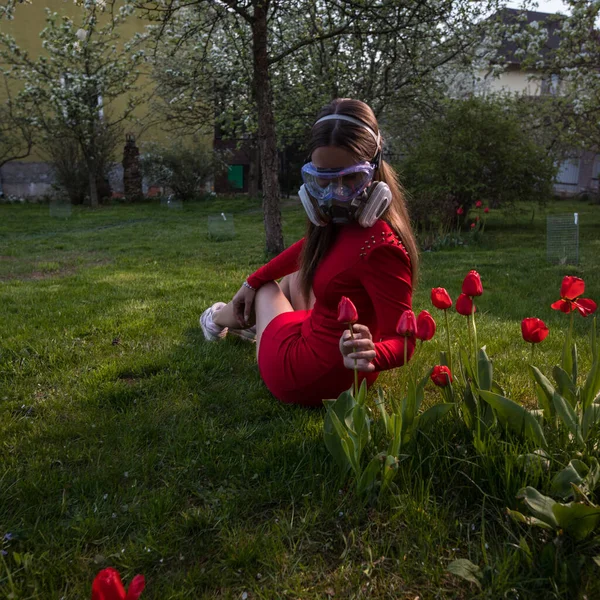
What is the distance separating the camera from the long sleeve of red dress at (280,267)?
3.21 m

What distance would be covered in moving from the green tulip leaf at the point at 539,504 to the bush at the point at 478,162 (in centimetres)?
1027

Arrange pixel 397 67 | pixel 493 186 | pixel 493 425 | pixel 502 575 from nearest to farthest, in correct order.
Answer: pixel 502 575, pixel 493 425, pixel 493 186, pixel 397 67

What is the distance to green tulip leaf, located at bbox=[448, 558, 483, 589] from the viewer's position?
160cm

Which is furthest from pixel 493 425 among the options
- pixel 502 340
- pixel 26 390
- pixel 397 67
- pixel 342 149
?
pixel 397 67

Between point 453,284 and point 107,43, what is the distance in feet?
57.9

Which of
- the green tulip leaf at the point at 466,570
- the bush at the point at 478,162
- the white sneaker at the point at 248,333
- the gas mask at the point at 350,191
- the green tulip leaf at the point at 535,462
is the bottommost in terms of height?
the green tulip leaf at the point at 466,570

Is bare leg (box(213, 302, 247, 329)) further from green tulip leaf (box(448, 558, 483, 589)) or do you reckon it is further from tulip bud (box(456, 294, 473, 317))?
green tulip leaf (box(448, 558, 483, 589))

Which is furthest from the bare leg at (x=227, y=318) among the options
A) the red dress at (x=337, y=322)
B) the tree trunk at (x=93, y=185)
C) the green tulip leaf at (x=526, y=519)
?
the tree trunk at (x=93, y=185)

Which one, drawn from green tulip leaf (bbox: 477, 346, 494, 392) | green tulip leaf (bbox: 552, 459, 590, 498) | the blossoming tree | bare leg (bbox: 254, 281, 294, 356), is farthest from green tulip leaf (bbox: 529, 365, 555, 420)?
the blossoming tree

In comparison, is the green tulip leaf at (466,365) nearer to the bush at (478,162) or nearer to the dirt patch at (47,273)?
the dirt patch at (47,273)

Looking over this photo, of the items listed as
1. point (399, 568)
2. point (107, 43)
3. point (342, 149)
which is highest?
point (107, 43)

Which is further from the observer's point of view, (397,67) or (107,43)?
(107,43)

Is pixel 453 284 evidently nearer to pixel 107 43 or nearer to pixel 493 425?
pixel 493 425

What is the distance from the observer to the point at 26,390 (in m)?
3.07
